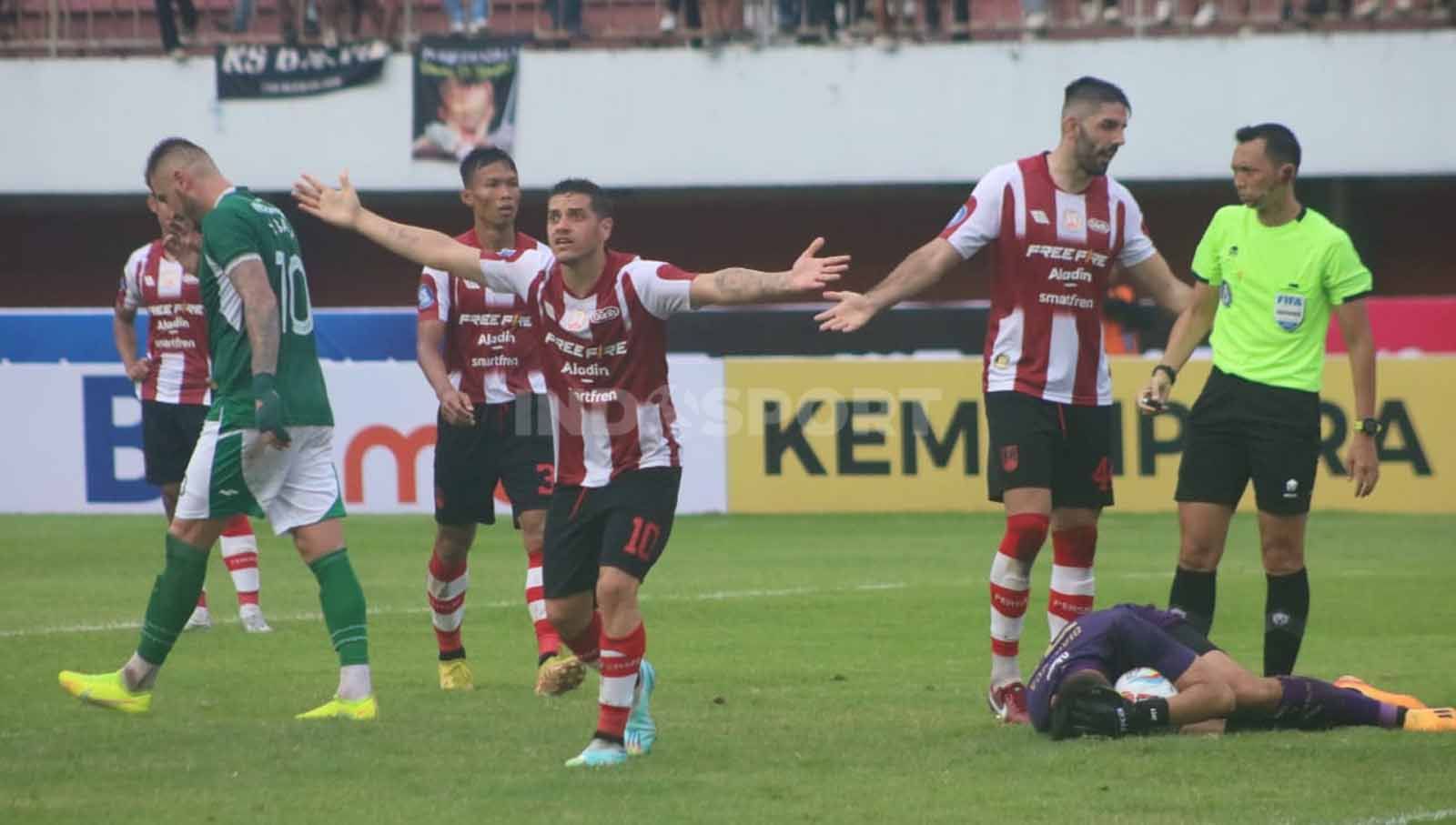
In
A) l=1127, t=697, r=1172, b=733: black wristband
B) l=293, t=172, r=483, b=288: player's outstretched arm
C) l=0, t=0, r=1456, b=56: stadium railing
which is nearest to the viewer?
l=1127, t=697, r=1172, b=733: black wristband

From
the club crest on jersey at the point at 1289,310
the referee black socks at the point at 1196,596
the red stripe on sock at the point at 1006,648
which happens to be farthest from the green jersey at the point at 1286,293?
the red stripe on sock at the point at 1006,648

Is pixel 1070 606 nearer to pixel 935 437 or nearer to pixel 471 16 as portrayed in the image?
pixel 935 437

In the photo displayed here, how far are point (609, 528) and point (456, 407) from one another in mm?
2370

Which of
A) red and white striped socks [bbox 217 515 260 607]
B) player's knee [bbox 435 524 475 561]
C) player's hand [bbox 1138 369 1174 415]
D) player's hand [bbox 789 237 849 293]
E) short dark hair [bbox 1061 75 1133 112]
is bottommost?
red and white striped socks [bbox 217 515 260 607]

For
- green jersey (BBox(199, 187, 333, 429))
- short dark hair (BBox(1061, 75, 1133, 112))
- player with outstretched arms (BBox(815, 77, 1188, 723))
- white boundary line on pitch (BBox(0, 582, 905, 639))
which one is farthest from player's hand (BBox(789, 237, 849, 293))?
white boundary line on pitch (BBox(0, 582, 905, 639))

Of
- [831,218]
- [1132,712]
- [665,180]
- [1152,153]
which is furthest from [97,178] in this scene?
[1132,712]

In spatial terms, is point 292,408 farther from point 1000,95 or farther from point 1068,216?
point 1000,95

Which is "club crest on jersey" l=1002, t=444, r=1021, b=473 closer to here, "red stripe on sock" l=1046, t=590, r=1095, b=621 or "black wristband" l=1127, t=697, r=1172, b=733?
"red stripe on sock" l=1046, t=590, r=1095, b=621

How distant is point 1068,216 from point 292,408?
316cm

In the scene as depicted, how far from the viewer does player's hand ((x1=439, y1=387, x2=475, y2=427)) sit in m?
10.5

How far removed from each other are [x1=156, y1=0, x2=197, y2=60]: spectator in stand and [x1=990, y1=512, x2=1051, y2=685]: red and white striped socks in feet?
67.7

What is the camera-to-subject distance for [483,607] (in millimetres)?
14055

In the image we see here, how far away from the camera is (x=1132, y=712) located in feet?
27.6

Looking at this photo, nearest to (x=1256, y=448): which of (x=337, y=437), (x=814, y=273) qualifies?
(x=814, y=273)
